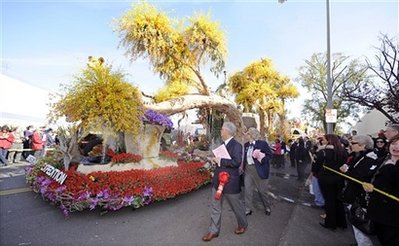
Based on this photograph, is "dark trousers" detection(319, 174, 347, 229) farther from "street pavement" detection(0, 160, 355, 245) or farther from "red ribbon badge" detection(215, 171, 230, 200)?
"red ribbon badge" detection(215, 171, 230, 200)

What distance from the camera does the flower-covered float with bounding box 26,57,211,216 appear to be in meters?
5.75

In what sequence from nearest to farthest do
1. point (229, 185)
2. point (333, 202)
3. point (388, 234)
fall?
point (388, 234), point (229, 185), point (333, 202)

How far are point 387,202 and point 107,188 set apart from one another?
4725 millimetres

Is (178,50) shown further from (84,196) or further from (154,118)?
(84,196)

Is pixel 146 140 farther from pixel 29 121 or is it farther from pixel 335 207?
pixel 29 121

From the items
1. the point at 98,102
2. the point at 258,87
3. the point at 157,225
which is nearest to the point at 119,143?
the point at 98,102

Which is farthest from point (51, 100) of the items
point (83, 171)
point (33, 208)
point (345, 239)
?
point (345, 239)

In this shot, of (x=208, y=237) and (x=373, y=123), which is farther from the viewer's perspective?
(x=373, y=123)

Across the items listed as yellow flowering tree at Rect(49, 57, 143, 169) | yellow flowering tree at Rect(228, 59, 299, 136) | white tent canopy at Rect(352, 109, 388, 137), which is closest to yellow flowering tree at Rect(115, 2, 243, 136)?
yellow flowering tree at Rect(49, 57, 143, 169)

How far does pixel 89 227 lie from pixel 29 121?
1718 cm

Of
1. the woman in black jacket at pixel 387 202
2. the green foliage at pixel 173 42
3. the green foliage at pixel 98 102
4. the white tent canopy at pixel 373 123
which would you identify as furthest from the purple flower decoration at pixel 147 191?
the white tent canopy at pixel 373 123

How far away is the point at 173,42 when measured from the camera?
11672 mm

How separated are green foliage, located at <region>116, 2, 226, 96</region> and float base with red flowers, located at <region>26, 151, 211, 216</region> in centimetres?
552

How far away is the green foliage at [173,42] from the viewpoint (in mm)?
10625
